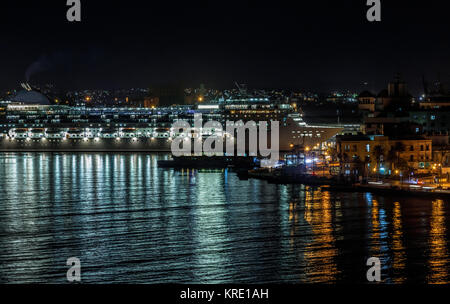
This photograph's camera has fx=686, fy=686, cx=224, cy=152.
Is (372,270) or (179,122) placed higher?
(179,122)

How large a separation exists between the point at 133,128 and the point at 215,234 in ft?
78.3

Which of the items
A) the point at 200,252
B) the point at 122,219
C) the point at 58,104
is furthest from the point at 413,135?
the point at 58,104

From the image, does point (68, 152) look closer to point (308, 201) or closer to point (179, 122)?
point (179, 122)

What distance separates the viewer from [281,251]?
898 centimetres

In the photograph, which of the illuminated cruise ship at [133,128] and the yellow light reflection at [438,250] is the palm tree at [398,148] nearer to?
the yellow light reflection at [438,250]

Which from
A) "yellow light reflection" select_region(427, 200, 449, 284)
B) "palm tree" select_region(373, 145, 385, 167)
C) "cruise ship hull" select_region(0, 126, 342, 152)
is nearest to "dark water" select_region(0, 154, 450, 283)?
"yellow light reflection" select_region(427, 200, 449, 284)

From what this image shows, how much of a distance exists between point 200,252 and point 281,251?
1059 millimetres

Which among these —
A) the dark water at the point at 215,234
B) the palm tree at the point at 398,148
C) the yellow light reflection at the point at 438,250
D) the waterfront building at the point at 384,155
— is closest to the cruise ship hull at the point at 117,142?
the waterfront building at the point at 384,155

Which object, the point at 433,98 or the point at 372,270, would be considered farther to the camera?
the point at 433,98

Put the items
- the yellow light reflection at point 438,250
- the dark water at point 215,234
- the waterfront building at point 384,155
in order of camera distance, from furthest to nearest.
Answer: the waterfront building at point 384,155 < the dark water at point 215,234 < the yellow light reflection at point 438,250

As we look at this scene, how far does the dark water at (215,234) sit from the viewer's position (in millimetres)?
7953

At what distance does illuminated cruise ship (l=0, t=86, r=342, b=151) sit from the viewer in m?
31.3

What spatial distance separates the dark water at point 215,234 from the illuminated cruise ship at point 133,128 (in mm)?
15049
